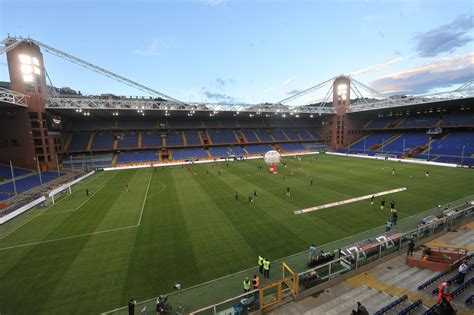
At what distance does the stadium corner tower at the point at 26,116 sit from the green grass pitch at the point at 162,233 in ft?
55.9

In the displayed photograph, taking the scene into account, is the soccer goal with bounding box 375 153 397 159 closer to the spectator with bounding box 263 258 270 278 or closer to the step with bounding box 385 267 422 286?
the step with bounding box 385 267 422 286

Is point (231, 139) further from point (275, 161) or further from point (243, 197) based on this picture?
point (243, 197)

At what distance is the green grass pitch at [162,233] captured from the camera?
38.8 feet

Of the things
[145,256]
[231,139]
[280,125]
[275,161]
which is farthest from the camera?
[280,125]

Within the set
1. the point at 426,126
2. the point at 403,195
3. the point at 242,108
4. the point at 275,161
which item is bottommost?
the point at 403,195

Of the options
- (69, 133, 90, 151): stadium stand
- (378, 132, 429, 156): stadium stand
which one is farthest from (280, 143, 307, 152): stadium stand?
(69, 133, 90, 151): stadium stand

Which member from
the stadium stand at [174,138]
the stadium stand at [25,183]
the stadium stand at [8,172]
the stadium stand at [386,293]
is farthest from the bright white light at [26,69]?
the stadium stand at [386,293]

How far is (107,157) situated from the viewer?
186ft

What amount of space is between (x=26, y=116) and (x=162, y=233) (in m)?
41.1

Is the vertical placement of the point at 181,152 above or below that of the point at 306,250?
above

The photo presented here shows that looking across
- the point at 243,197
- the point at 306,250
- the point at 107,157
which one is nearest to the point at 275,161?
the point at 243,197

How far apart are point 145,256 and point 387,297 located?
13647mm

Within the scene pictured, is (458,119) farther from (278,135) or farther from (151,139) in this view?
(151,139)

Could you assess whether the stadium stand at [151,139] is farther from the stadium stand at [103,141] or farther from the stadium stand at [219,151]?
the stadium stand at [219,151]
